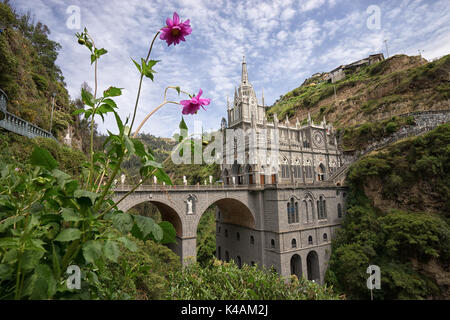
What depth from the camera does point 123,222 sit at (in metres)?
1.44

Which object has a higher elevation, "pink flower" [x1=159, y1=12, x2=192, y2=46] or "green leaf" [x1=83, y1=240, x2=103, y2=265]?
"pink flower" [x1=159, y1=12, x2=192, y2=46]

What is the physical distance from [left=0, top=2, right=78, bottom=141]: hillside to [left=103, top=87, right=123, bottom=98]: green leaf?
747 centimetres

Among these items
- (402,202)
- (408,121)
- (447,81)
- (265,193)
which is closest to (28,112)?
(265,193)

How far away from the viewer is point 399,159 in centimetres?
2727

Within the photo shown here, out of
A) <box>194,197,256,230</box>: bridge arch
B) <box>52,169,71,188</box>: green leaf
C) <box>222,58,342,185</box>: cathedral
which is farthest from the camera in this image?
<box>222,58,342,185</box>: cathedral

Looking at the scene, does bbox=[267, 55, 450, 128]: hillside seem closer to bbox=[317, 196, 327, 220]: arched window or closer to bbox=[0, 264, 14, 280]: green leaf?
bbox=[317, 196, 327, 220]: arched window

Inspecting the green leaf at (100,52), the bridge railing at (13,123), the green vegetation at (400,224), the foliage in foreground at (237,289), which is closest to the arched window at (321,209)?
the green vegetation at (400,224)

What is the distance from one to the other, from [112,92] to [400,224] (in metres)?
29.2

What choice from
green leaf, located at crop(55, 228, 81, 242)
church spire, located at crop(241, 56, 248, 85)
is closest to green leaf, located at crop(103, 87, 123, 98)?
green leaf, located at crop(55, 228, 81, 242)

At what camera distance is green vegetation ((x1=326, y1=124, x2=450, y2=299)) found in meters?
20.7

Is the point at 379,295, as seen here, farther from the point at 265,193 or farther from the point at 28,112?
the point at 28,112

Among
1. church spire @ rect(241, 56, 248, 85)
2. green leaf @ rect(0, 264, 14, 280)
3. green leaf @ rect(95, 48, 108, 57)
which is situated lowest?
green leaf @ rect(0, 264, 14, 280)

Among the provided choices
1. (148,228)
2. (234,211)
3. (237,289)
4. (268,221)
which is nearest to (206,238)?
(234,211)
